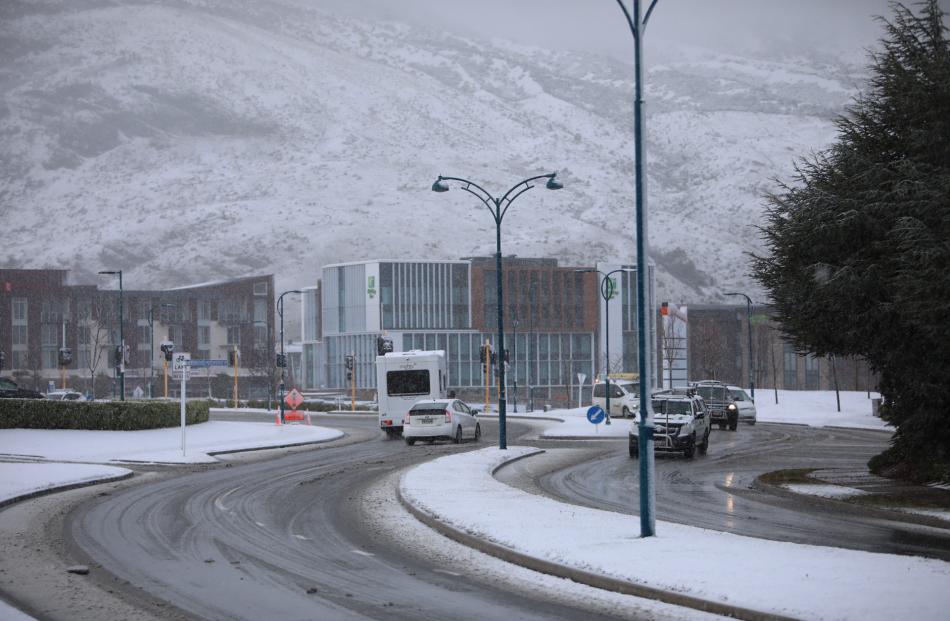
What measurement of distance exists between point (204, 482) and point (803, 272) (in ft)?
47.0

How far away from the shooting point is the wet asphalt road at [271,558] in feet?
36.3

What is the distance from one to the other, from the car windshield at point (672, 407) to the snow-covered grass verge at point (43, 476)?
16.2 metres

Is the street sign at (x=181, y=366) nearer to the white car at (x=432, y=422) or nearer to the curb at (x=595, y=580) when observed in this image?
the white car at (x=432, y=422)

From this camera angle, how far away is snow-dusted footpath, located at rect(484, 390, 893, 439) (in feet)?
164

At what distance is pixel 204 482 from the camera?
26.6 m

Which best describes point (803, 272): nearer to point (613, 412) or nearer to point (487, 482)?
point (487, 482)

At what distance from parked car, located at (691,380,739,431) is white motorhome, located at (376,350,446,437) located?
13.4m

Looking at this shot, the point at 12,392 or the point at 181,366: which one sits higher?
the point at 181,366

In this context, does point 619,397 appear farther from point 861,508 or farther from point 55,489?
point 861,508

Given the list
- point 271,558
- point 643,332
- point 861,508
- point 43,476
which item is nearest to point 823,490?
point 861,508

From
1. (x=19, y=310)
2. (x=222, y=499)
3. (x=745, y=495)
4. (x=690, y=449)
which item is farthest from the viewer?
(x=19, y=310)

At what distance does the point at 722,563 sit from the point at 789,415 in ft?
198

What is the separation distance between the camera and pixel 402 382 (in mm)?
48281

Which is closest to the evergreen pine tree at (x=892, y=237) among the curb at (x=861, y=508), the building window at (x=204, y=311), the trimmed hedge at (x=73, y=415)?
the curb at (x=861, y=508)
